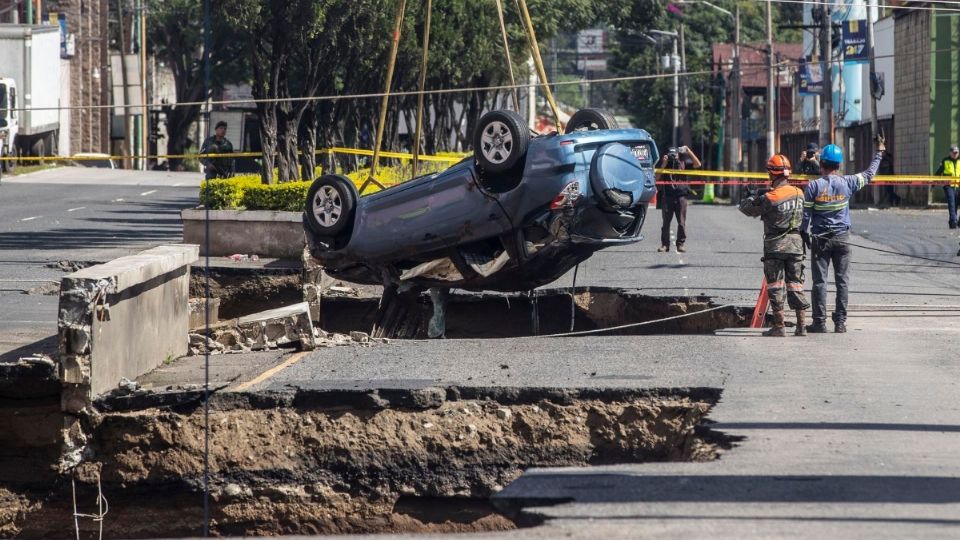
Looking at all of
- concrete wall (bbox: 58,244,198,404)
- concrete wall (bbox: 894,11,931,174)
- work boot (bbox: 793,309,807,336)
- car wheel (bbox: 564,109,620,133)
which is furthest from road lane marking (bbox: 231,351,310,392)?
concrete wall (bbox: 894,11,931,174)

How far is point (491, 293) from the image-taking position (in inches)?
631

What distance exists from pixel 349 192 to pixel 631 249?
8494 millimetres

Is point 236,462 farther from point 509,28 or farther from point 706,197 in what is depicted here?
point 706,197

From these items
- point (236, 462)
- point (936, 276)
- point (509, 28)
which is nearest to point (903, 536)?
point (236, 462)

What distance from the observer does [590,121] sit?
14.2m

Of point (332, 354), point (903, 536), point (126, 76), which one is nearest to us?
point (903, 536)

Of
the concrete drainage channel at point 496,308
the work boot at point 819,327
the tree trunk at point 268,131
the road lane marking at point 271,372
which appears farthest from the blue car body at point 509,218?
the tree trunk at point 268,131

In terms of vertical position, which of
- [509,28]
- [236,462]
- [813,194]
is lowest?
[236,462]

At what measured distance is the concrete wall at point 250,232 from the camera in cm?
1875

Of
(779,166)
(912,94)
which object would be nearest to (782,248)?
(779,166)

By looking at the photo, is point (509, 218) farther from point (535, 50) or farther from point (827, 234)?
point (827, 234)

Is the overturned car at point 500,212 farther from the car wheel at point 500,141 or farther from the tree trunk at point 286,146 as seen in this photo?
the tree trunk at point 286,146

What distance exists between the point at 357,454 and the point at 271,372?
157cm

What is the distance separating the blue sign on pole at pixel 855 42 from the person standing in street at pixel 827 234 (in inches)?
A: 1190
